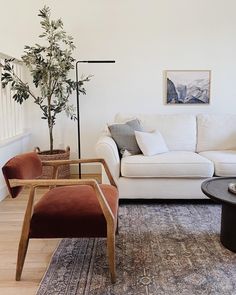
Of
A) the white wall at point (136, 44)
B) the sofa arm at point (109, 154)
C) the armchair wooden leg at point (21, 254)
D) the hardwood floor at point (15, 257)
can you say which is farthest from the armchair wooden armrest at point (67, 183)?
the white wall at point (136, 44)

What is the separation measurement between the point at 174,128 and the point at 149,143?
0.56 m

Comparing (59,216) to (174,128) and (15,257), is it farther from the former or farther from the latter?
(174,128)

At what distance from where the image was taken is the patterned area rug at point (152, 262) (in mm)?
1733

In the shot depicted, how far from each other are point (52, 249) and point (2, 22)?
10.4 ft

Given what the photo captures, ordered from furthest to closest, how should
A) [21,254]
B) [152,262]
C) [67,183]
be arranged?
1. [152,262]
2. [21,254]
3. [67,183]

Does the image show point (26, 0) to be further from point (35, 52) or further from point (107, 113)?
point (107, 113)

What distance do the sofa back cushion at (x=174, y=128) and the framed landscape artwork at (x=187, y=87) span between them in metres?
0.54

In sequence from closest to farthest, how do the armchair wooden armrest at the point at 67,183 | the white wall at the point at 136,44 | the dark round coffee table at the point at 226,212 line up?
the armchair wooden armrest at the point at 67,183 → the dark round coffee table at the point at 226,212 → the white wall at the point at 136,44

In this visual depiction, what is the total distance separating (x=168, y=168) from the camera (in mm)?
2932

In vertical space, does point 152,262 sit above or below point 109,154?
below

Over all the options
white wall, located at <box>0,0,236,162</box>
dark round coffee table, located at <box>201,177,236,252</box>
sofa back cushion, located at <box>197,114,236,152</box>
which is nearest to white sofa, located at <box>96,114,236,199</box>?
sofa back cushion, located at <box>197,114,236,152</box>

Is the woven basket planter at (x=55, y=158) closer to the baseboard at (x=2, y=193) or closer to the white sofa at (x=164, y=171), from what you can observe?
the baseboard at (x=2, y=193)

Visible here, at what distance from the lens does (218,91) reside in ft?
13.5

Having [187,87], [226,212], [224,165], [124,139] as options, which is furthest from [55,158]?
[226,212]
